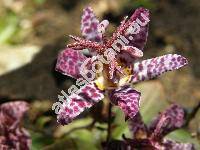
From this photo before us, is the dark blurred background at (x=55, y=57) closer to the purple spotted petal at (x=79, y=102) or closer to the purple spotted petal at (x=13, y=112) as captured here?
the purple spotted petal at (x=13, y=112)

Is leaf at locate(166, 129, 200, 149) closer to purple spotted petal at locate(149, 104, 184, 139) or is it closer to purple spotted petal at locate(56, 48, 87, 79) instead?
purple spotted petal at locate(149, 104, 184, 139)

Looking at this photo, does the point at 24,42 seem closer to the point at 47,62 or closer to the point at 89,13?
the point at 47,62

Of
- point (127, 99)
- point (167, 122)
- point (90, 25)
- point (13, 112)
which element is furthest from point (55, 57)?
point (127, 99)

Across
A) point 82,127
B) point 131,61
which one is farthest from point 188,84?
point 131,61

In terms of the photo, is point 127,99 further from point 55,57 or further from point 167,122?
point 55,57

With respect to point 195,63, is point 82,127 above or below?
below

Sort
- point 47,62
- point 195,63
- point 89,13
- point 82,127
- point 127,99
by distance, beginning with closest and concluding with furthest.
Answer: point 127,99, point 89,13, point 82,127, point 47,62, point 195,63
